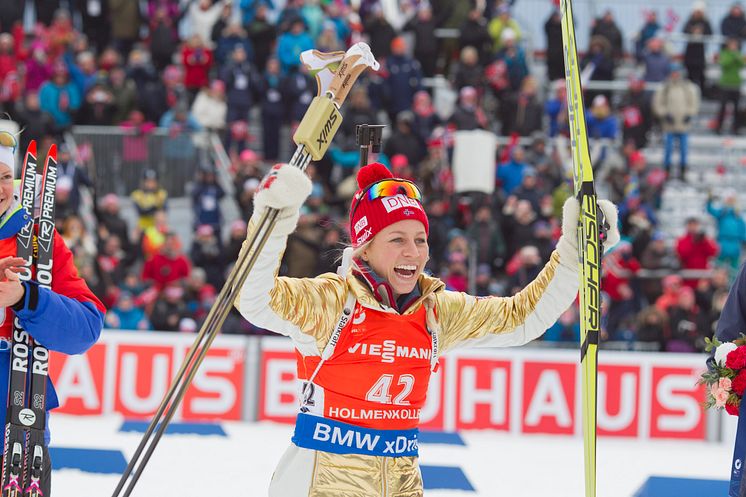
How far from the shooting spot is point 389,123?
54.0 feet

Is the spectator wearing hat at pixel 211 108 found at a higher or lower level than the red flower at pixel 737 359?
higher

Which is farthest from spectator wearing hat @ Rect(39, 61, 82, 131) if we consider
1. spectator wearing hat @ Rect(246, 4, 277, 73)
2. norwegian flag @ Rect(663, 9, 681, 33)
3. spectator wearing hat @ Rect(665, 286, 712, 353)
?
norwegian flag @ Rect(663, 9, 681, 33)

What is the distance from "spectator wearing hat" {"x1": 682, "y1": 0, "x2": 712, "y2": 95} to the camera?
18.7m

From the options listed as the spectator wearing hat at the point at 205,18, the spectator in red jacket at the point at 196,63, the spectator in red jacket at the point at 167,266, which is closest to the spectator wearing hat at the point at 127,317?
the spectator in red jacket at the point at 167,266

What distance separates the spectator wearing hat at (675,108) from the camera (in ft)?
57.4

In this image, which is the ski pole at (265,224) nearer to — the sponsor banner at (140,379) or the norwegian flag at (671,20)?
the sponsor banner at (140,379)

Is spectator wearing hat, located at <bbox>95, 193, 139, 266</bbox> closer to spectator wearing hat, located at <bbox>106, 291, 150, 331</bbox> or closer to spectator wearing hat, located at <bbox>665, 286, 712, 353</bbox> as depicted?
spectator wearing hat, located at <bbox>106, 291, 150, 331</bbox>

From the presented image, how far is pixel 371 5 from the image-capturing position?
17.7m

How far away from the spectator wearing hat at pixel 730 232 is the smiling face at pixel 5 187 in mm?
11940

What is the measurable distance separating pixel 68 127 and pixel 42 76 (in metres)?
1.01

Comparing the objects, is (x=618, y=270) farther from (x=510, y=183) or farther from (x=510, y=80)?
(x=510, y=80)

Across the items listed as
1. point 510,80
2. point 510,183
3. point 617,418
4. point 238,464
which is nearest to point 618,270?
point 510,183

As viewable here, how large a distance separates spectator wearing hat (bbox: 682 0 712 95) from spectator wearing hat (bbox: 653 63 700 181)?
1241mm

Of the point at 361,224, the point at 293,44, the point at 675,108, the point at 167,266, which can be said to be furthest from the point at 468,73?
the point at 361,224
